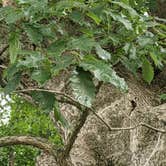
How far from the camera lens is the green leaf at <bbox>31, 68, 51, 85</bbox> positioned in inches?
41.0

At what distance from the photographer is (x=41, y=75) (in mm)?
1059

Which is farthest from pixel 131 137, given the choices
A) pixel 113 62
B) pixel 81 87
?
pixel 81 87

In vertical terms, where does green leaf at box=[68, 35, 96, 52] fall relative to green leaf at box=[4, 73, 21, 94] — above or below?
above

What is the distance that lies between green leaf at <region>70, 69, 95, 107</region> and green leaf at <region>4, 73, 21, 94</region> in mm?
231

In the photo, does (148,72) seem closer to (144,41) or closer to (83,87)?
(144,41)

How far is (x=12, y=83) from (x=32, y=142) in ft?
3.03

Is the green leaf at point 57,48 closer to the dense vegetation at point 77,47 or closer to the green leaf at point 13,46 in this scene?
the dense vegetation at point 77,47

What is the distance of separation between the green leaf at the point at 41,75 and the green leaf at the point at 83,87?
0.09 m

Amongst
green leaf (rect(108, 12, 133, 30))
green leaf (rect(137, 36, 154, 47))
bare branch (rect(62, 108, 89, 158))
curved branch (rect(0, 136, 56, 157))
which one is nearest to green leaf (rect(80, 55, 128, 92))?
green leaf (rect(108, 12, 133, 30))

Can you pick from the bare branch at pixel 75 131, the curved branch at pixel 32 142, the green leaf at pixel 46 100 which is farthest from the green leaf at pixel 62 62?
the curved branch at pixel 32 142

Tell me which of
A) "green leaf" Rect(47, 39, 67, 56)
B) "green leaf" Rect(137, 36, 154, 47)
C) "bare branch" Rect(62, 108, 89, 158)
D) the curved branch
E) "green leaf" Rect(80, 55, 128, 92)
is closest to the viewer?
"green leaf" Rect(80, 55, 128, 92)

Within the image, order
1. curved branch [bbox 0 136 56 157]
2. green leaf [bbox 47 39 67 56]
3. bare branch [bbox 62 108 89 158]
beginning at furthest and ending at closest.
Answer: curved branch [bbox 0 136 56 157] < bare branch [bbox 62 108 89 158] < green leaf [bbox 47 39 67 56]

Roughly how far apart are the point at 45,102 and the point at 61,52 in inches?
5.8

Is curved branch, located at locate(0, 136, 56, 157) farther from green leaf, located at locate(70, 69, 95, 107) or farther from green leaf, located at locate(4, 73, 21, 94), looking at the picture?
green leaf, located at locate(70, 69, 95, 107)
